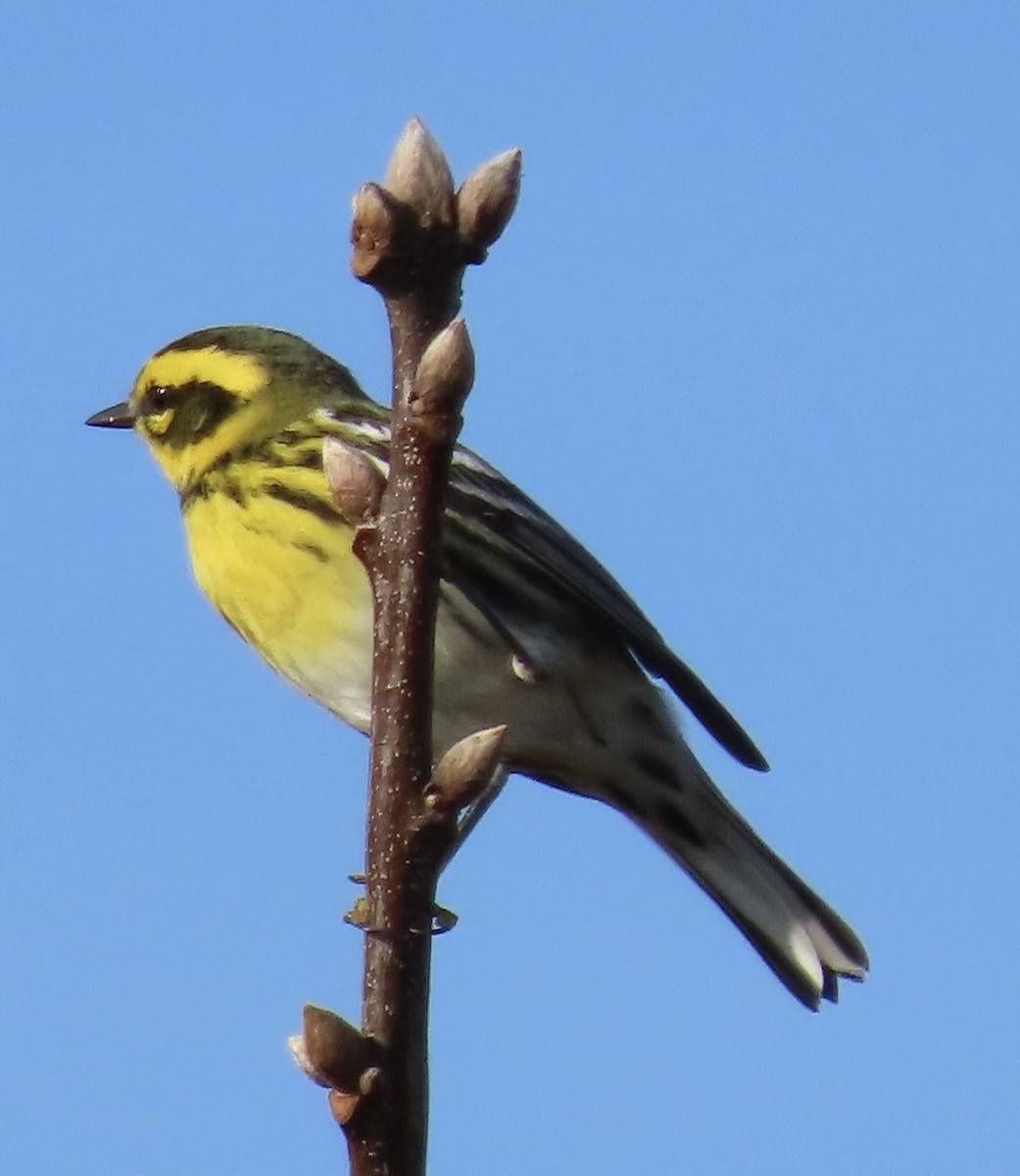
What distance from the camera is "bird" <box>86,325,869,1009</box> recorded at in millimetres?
5707

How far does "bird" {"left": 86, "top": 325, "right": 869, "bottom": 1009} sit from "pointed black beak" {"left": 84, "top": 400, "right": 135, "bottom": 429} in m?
0.40

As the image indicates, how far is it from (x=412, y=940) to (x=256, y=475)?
392 centimetres

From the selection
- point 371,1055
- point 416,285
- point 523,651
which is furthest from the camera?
point 523,651

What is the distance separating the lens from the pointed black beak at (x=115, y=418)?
6.81 m

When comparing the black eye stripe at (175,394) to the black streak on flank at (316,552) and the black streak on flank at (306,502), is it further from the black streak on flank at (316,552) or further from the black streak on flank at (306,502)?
the black streak on flank at (316,552)

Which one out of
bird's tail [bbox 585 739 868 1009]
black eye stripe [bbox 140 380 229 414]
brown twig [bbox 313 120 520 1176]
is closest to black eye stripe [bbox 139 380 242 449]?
black eye stripe [bbox 140 380 229 414]

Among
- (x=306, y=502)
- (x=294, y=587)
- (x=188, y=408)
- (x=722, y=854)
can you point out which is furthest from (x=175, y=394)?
A: (x=722, y=854)

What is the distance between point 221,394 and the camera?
6504mm

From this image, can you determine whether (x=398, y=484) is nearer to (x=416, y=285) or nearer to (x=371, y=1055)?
(x=416, y=285)

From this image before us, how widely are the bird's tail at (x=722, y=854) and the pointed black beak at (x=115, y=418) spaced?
82.1 inches

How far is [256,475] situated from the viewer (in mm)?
5953

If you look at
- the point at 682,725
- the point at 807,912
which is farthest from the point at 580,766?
the point at 807,912

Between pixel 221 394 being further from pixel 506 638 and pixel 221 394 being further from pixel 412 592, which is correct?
pixel 412 592

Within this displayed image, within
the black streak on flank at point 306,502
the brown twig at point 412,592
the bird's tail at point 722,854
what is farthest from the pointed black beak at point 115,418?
the brown twig at point 412,592
